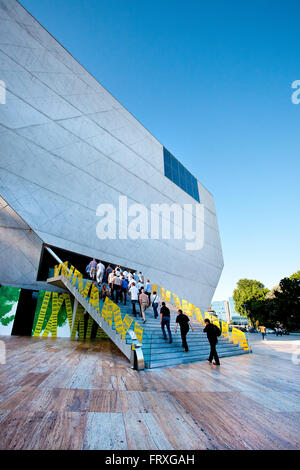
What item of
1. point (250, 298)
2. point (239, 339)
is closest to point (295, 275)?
point (250, 298)

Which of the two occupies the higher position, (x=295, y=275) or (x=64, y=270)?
(x=295, y=275)

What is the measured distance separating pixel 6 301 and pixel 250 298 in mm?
48901

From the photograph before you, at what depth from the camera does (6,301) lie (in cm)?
1119

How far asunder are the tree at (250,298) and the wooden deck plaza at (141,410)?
4419 centimetres

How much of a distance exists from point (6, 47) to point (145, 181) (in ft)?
40.0

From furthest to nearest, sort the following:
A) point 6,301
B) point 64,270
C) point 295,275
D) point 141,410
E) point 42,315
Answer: point 295,275
point 42,315
point 6,301
point 64,270
point 141,410

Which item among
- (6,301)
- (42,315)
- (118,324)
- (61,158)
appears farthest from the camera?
(61,158)

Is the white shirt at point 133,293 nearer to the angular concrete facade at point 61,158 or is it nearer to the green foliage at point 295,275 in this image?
the angular concrete facade at point 61,158

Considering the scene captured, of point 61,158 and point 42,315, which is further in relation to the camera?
point 61,158

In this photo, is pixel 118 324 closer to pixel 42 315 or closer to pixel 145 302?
pixel 145 302

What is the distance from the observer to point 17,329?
11328 millimetres

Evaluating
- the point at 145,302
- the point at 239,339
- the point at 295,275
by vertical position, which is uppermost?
the point at 295,275
